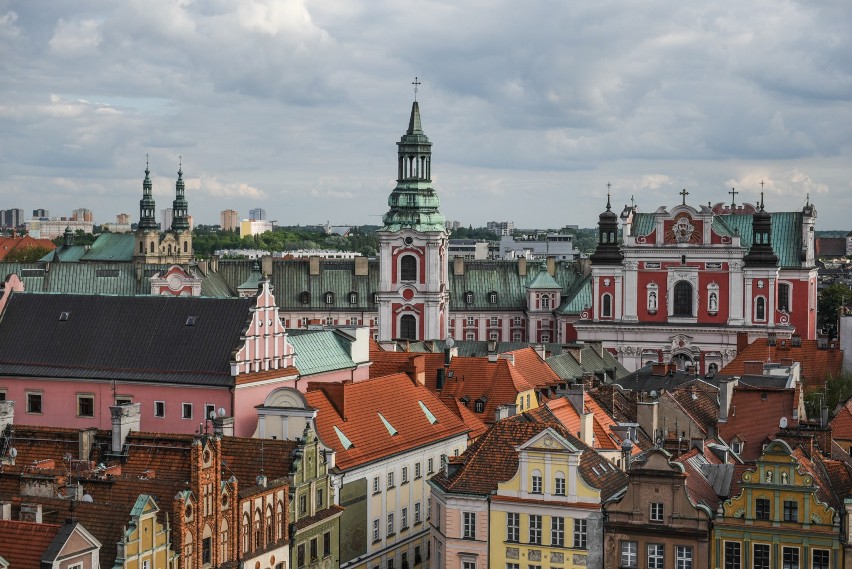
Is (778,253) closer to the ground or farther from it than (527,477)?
farther from it

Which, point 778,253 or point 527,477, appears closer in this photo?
point 527,477

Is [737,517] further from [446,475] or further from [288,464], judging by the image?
[288,464]

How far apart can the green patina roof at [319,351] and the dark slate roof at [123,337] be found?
5534 millimetres

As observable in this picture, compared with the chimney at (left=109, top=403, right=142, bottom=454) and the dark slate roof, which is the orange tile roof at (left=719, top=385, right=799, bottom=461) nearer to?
the dark slate roof

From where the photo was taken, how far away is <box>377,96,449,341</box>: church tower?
491 feet

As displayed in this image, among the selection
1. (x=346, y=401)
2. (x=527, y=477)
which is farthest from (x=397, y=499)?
(x=527, y=477)

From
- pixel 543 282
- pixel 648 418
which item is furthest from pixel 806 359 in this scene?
pixel 543 282

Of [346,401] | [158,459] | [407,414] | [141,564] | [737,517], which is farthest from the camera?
[407,414]

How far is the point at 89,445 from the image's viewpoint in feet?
195

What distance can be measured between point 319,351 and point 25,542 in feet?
132

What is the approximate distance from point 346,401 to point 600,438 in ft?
40.3

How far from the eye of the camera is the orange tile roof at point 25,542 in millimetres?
43281

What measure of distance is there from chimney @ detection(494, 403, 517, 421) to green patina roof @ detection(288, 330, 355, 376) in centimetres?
899

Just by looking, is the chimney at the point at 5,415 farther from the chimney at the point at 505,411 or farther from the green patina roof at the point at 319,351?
the chimney at the point at 505,411
